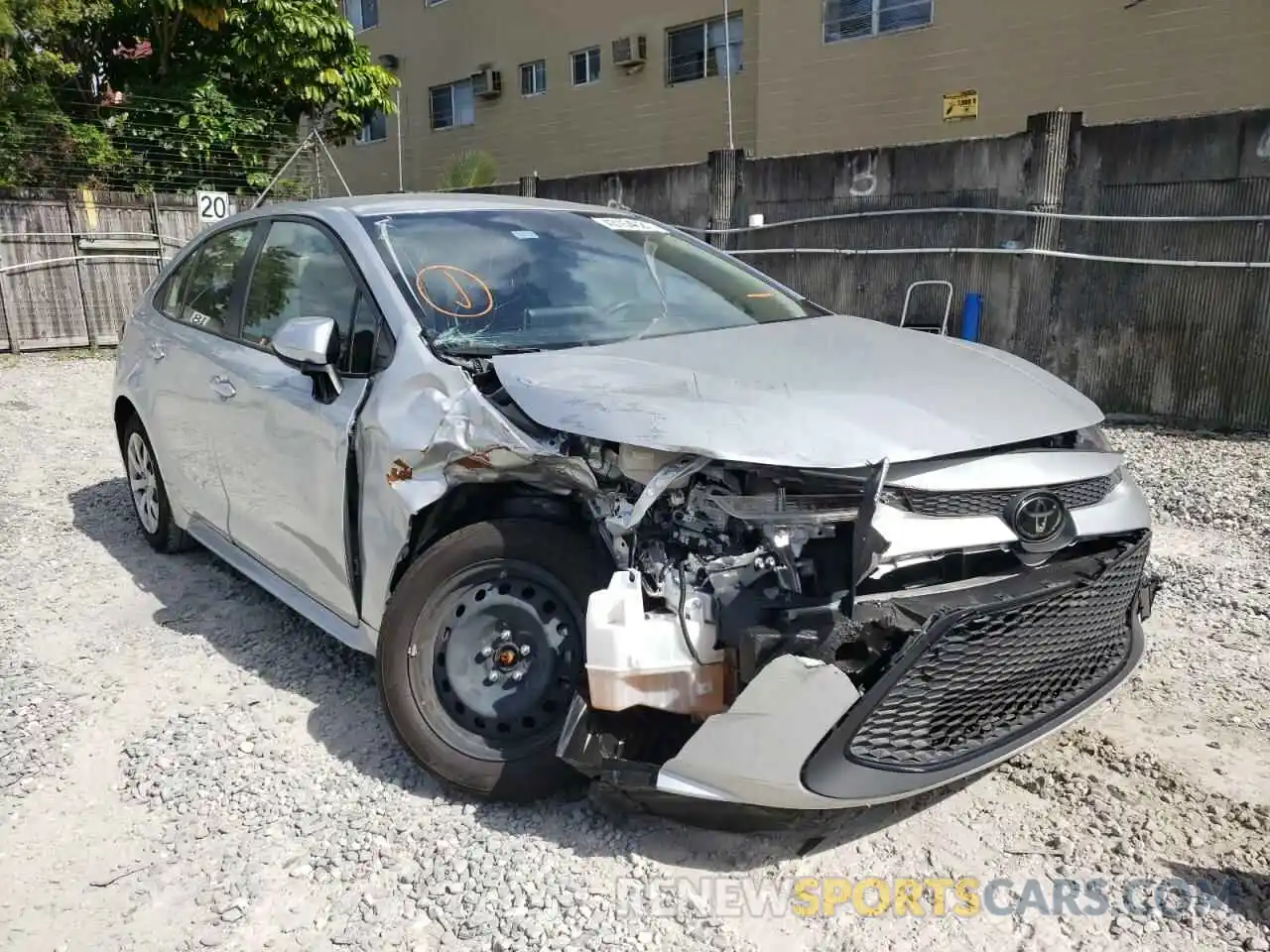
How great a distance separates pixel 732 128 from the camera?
1473 cm

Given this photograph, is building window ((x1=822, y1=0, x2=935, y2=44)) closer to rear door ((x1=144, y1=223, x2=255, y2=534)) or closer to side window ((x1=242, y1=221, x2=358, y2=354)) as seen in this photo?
rear door ((x1=144, y1=223, x2=255, y2=534))

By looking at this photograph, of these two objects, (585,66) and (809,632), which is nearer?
(809,632)

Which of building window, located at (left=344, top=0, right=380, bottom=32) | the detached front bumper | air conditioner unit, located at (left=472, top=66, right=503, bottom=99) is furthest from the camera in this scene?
building window, located at (left=344, top=0, right=380, bottom=32)

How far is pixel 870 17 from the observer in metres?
12.6

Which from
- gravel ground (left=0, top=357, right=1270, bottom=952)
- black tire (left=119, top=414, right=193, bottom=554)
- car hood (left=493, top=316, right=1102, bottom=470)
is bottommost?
gravel ground (left=0, top=357, right=1270, bottom=952)

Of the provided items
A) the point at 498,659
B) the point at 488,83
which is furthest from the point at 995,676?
A: the point at 488,83

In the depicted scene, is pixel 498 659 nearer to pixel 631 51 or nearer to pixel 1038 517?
pixel 1038 517

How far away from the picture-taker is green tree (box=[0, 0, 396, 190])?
13938 millimetres

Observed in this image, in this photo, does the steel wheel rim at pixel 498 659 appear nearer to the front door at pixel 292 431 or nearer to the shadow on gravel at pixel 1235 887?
the front door at pixel 292 431

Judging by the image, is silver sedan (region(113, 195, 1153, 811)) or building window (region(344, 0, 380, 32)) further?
building window (region(344, 0, 380, 32))

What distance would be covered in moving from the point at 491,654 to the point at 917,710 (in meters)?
1.22

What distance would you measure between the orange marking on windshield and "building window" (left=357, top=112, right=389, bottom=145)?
20334mm

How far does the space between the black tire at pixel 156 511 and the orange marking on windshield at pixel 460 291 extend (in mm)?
2376

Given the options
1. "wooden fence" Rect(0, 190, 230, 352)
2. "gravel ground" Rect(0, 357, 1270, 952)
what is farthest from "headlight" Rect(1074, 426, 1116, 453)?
"wooden fence" Rect(0, 190, 230, 352)
